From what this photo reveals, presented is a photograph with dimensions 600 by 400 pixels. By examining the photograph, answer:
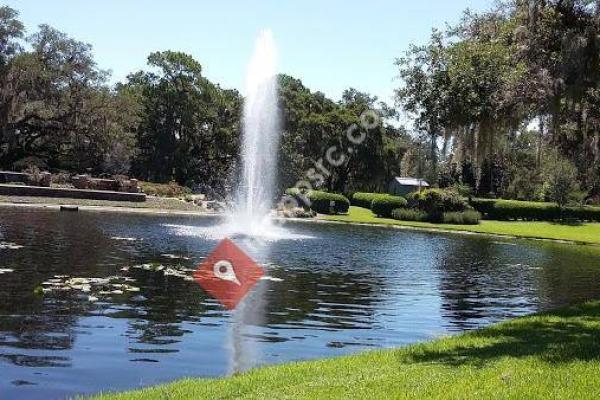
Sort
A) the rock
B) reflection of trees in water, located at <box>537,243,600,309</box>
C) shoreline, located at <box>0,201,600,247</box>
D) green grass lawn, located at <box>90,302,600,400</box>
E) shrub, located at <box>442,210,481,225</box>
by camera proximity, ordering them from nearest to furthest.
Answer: green grass lawn, located at <box>90,302,600,400</box> → reflection of trees in water, located at <box>537,243,600,309</box> → the rock → shoreline, located at <box>0,201,600,247</box> → shrub, located at <box>442,210,481,225</box>

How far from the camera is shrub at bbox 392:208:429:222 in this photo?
4800 centimetres

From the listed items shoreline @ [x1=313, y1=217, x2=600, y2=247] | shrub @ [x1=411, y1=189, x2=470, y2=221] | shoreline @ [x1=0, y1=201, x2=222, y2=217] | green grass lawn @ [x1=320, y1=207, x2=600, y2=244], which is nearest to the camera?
shoreline @ [x1=0, y1=201, x2=222, y2=217]

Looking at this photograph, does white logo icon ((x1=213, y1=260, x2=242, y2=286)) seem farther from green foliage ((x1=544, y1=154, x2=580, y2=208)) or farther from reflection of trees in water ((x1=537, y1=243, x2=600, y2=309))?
green foliage ((x1=544, y1=154, x2=580, y2=208))

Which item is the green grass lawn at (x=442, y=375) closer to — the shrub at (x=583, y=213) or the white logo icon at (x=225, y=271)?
the white logo icon at (x=225, y=271)

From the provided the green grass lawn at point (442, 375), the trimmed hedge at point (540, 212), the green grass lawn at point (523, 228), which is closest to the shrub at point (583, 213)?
the trimmed hedge at point (540, 212)

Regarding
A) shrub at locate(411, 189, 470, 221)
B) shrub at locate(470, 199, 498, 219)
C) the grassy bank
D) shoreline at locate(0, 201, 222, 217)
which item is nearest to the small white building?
shrub at locate(470, 199, 498, 219)

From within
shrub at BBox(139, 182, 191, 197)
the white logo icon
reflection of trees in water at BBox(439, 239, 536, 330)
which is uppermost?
shrub at BBox(139, 182, 191, 197)

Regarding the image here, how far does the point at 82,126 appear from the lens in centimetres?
5600

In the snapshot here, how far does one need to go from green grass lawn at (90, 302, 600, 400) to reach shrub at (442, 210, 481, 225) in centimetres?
3848

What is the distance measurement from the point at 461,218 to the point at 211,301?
3660 centimetres

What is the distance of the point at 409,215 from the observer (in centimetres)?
4838

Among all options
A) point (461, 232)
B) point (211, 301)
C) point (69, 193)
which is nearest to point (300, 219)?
point (461, 232)

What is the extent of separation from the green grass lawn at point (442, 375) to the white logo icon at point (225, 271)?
813 centimetres

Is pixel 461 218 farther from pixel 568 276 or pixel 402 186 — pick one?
pixel 402 186
